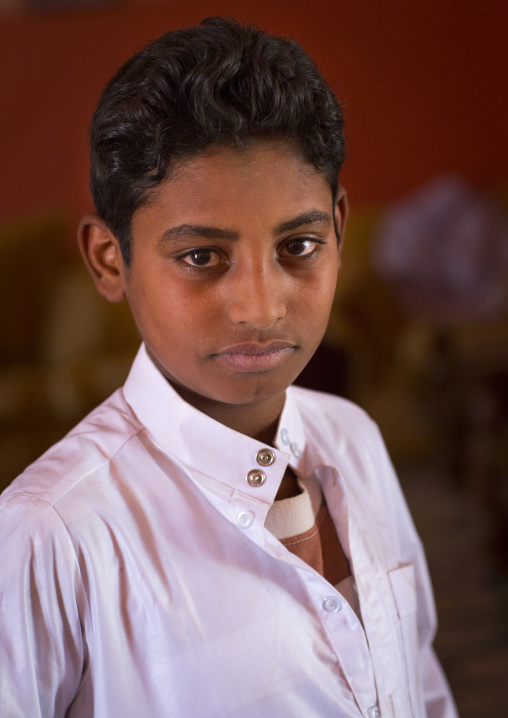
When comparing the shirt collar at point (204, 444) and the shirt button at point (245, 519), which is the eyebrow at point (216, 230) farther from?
the shirt button at point (245, 519)

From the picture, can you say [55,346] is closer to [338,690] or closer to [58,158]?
[58,158]

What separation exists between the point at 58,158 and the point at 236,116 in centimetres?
325

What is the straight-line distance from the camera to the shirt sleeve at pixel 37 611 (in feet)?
2.02

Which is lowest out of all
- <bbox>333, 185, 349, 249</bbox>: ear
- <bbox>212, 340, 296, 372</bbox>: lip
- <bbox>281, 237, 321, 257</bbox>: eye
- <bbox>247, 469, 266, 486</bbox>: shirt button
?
<bbox>247, 469, 266, 486</bbox>: shirt button

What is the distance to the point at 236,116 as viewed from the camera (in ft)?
2.09

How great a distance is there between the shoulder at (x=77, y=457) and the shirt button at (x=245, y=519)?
136 millimetres

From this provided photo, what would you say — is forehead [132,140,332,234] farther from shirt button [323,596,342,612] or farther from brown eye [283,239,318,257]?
shirt button [323,596,342,612]

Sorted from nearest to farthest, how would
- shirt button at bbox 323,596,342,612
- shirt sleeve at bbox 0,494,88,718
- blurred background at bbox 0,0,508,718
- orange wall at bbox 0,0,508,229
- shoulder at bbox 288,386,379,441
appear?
shirt sleeve at bbox 0,494,88,718, shirt button at bbox 323,596,342,612, shoulder at bbox 288,386,379,441, blurred background at bbox 0,0,508,718, orange wall at bbox 0,0,508,229

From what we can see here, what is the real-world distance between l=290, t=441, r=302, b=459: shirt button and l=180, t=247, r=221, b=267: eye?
246 millimetres

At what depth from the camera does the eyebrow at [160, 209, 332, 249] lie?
2.12 ft

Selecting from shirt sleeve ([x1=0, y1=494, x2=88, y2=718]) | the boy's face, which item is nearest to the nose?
the boy's face

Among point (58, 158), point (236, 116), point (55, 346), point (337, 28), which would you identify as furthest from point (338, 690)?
point (337, 28)

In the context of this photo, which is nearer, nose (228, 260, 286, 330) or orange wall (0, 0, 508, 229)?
nose (228, 260, 286, 330)

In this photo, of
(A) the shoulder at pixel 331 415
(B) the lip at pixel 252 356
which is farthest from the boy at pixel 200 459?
(A) the shoulder at pixel 331 415
